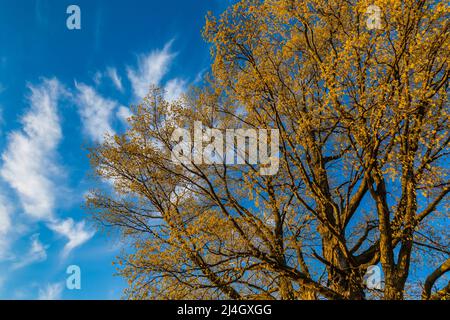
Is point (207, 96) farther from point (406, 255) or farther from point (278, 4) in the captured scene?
point (406, 255)

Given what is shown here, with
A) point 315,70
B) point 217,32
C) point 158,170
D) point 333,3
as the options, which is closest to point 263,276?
point 158,170

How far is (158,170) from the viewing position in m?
12.8

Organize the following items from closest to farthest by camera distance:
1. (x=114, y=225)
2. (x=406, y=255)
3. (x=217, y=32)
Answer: (x=406, y=255), (x=217, y=32), (x=114, y=225)

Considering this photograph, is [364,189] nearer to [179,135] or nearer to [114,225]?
[179,135]

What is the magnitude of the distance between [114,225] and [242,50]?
8171 mm

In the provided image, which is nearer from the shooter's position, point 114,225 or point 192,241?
point 192,241

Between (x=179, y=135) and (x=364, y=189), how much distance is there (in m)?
6.62

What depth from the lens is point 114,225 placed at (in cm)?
1380

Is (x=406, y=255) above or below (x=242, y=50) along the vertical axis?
below
